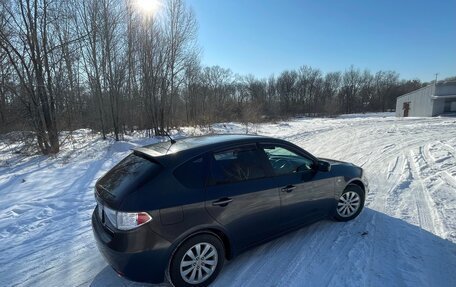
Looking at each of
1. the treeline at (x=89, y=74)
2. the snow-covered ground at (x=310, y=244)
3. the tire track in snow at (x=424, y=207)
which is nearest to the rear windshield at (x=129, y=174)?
the snow-covered ground at (x=310, y=244)

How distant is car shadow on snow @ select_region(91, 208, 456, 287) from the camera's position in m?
2.91

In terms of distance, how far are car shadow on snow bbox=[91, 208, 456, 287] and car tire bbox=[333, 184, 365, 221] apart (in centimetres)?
23

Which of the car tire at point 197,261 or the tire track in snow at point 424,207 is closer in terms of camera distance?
the car tire at point 197,261

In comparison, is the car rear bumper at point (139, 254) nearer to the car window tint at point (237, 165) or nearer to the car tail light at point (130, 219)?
the car tail light at point (130, 219)

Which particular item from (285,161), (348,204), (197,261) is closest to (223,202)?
(197,261)

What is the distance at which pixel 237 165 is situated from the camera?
3.25 m

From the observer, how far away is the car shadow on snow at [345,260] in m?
2.91

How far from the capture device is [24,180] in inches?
292

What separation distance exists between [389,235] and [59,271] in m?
4.49

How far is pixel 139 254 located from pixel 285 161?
231 cm

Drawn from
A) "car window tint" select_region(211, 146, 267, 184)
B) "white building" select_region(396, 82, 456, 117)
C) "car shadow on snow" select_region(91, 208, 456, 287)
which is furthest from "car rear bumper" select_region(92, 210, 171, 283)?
"white building" select_region(396, 82, 456, 117)

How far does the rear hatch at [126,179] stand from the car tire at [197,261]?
0.79 m

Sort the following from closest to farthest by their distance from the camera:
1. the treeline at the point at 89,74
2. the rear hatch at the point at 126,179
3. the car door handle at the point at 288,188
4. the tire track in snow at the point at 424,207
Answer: the rear hatch at the point at 126,179 → the car door handle at the point at 288,188 → the tire track in snow at the point at 424,207 → the treeline at the point at 89,74

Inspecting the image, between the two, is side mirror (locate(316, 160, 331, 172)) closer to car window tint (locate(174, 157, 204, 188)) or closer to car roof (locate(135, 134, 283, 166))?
car roof (locate(135, 134, 283, 166))
